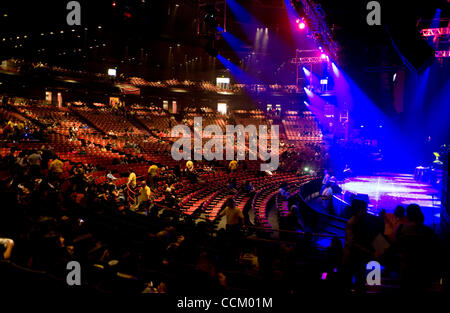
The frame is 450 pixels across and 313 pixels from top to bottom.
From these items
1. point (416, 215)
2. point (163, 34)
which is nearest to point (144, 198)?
point (416, 215)

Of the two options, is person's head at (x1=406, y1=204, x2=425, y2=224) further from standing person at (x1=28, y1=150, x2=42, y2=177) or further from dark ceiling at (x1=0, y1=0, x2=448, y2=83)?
standing person at (x1=28, y1=150, x2=42, y2=177)

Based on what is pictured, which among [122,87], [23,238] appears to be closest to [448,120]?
[23,238]

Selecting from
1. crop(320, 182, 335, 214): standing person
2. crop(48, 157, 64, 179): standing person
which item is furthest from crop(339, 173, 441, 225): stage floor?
crop(48, 157, 64, 179): standing person

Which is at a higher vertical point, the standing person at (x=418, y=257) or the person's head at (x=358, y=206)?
the person's head at (x=358, y=206)

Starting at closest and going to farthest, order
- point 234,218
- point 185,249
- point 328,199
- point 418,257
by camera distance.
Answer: point 418,257
point 185,249
point 234,218
point 328,199

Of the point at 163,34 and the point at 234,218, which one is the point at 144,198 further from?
the point at 163,34

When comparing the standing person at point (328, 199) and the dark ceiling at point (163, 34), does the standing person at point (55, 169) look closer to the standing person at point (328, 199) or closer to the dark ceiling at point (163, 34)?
the dark ceiling at point (163, 34)

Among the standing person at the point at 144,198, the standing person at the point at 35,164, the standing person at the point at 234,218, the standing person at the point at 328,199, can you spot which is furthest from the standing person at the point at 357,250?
the standing person at the point at 35,164

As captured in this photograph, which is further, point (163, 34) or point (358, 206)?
point (163, 34)

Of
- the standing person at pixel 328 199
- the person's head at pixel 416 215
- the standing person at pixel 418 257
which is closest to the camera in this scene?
the standing person at pixel 418 257

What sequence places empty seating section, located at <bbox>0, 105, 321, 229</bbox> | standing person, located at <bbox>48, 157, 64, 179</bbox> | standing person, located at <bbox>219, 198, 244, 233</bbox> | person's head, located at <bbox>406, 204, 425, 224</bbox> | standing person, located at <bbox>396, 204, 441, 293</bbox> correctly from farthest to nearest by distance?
empty seating section, located at <bbox>0, 105, 321, 229</bbox>
standing person, located at <bbox>48, 157, 64, 179</bbox>
standing person, located at <bbox>219, 198, 244, 233</bbox>
person's head, located at <bbox>406, 204, 425, 224</bbox>
standing person, located at <bbox>396, 204, 441, 293</bbox>

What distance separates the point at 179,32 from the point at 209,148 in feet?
45.4

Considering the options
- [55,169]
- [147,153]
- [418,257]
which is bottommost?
[418,257]

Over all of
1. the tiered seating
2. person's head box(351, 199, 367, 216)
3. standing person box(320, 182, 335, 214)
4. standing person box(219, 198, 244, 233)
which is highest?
the tiered seating
